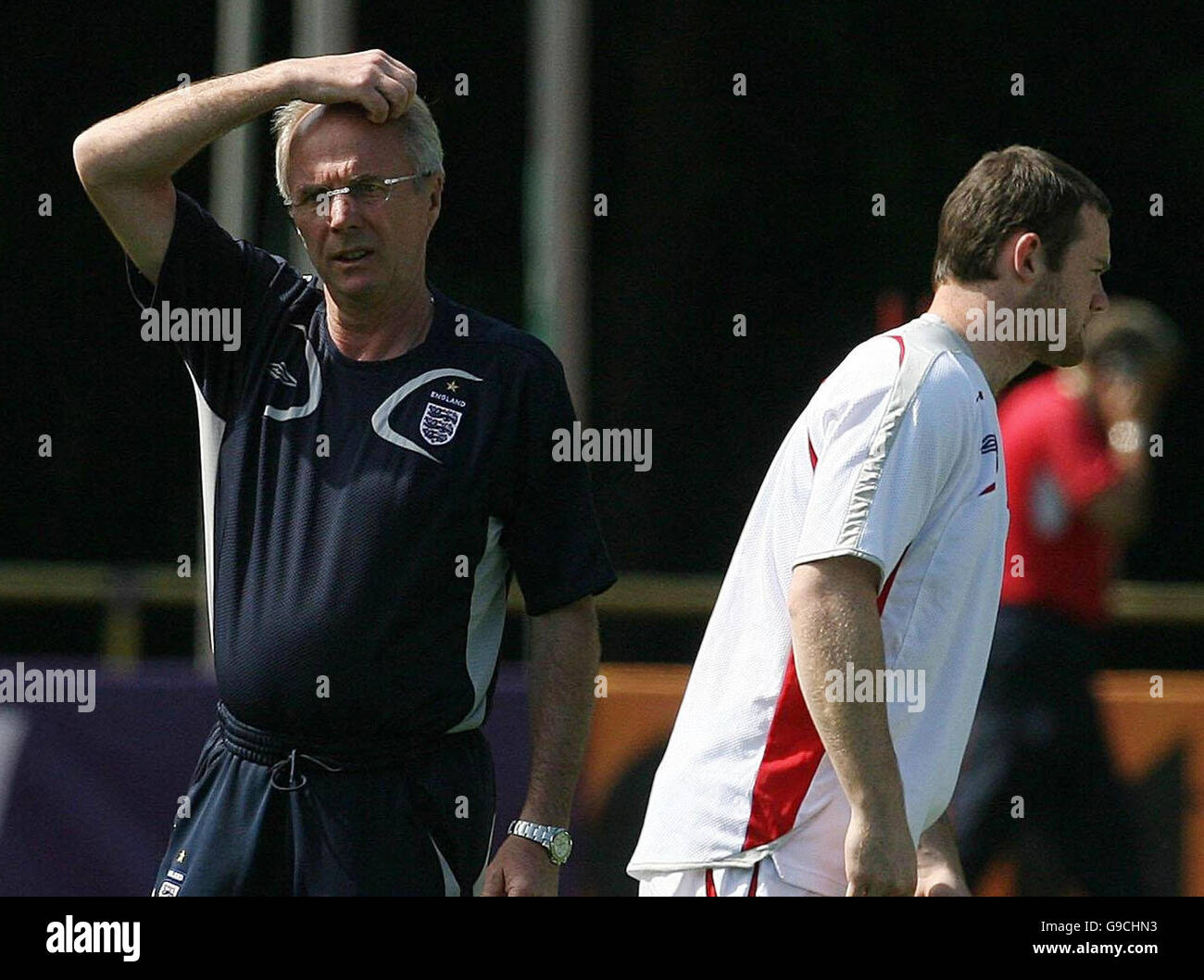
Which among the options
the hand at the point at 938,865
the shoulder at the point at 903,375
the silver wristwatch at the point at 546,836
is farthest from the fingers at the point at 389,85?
the hand at the point at 938,865

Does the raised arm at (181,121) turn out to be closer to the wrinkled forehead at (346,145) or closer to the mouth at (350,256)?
the wrinkled forehead at (346,145)

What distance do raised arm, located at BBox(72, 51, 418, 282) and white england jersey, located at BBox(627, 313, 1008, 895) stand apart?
924 millimetres

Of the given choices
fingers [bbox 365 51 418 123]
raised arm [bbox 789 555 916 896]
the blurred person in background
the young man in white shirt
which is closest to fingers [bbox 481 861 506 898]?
the young man in white shirt

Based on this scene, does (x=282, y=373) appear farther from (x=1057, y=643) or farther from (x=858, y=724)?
(x=1057, y=643)

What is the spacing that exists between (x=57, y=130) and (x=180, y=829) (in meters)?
7.44

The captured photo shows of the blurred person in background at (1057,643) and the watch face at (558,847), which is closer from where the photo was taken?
the watch face at (558,847)

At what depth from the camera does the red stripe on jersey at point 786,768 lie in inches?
118

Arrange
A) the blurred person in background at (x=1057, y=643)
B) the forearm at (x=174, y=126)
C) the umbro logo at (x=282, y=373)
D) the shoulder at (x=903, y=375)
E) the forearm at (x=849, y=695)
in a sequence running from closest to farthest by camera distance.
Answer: the forearm at (x=849, y=695) < the shoulder at (x=903, y=375) < the forearm at (x=174, y=126) < the umbro logo at (x=282, y=373) < the blurred person in background at (x=1057, y=643)

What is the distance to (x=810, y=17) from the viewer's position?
359 inches

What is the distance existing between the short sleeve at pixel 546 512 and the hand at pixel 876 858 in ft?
2.19

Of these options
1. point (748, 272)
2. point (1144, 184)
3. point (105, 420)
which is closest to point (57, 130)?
point (105, 420)

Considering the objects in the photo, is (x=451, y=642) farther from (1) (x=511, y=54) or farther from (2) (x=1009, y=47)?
(2) (x=1009, y=47)

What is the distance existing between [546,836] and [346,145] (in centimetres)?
123

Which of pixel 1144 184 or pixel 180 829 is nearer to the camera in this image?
pixel 180 829
